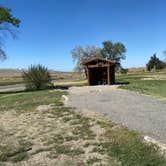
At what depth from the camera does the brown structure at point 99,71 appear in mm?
32344

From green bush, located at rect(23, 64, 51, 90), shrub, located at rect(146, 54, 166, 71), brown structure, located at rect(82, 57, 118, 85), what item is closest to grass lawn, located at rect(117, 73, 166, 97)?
brown structure, located at rect(82, 57, 118, 85)

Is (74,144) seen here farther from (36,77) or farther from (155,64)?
(155,64)

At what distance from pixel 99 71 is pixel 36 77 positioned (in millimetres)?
7614

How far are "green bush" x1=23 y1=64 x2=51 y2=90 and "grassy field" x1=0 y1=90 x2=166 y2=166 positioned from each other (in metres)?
20.1

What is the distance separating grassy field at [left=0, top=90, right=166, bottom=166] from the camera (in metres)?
5.79

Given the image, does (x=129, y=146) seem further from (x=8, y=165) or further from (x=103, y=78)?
(x=103, y=78)

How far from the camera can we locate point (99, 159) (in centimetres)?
580

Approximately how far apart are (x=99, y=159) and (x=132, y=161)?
25.8 inches

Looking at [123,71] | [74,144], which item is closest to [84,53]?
[123,71]

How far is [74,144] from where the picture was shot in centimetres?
705

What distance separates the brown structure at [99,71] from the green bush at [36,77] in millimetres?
4749

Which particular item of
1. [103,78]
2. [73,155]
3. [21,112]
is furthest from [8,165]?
[103,78]

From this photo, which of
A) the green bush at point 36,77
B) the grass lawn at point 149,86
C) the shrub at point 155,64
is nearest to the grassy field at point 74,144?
the grass lawn at point 149,86

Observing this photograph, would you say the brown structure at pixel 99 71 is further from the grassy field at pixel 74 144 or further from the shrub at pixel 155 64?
the shrub at pixel 155 64
